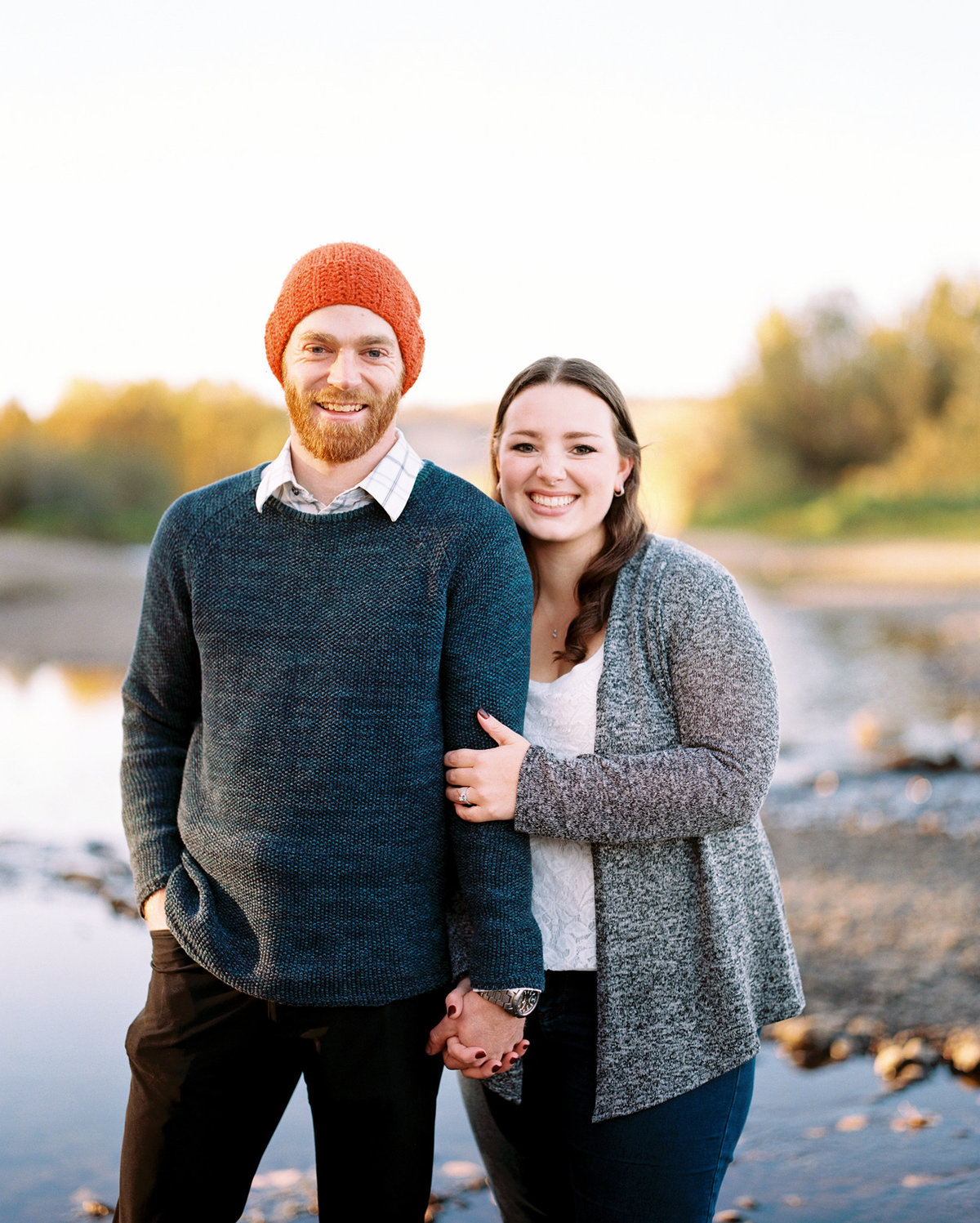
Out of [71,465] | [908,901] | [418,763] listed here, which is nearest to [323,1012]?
[418,763]

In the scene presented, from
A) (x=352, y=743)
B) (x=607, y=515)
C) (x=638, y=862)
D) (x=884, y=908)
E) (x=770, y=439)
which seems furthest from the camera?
(x=770, y=439)

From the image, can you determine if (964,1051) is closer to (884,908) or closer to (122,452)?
(884,908)

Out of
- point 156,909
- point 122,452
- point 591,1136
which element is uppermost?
point 122,452

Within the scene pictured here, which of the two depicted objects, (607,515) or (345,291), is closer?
(345,291)

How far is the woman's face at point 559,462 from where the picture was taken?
1.94m

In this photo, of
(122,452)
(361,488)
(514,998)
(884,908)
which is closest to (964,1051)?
(884,908)

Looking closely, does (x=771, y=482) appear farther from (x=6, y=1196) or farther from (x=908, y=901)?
(x=6, y=1196)

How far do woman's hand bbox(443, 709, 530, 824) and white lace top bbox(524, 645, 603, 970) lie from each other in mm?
99

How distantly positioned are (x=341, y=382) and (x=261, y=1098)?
112 centimetres

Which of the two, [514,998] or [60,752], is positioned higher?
[514,998]

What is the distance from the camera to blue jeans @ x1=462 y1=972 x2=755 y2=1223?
1.79 meters

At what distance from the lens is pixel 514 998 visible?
1.71 metres

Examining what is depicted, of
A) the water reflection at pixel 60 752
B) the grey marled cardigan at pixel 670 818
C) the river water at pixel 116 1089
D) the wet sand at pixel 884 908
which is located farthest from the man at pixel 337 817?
the water reflection at pixel 60 752

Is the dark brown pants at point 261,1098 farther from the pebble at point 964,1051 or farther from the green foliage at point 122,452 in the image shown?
the green foliage at point 122,452
